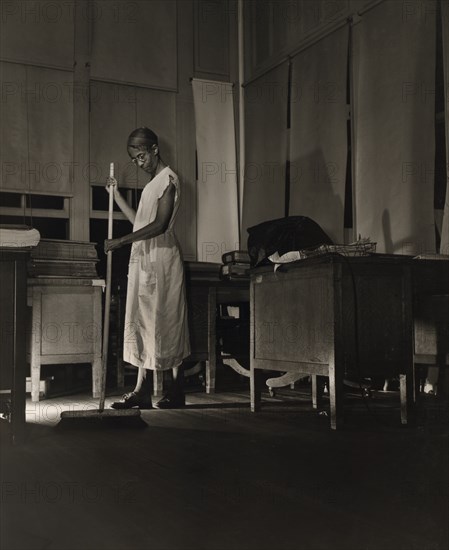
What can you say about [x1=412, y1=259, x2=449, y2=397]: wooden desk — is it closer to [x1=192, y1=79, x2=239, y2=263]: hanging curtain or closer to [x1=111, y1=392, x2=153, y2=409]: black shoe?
[x1=111, y1=392, x2=153, y2=409]: black shoe

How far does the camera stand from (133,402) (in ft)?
12.5

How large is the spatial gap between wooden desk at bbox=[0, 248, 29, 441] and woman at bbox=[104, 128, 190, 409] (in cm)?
93

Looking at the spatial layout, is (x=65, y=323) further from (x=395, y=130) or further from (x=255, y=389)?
(x=395, y=130)

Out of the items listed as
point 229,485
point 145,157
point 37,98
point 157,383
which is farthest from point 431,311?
point 37,98

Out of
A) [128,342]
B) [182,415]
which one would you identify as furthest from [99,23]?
[182,415]

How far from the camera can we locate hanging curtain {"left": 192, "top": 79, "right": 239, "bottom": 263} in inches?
280

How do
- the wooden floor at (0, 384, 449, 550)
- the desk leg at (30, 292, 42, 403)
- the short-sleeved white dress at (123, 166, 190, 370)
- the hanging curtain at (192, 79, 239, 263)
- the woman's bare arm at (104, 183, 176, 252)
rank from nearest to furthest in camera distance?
the wooden floor at (0, 384, 449, 550) → the woman's bare arm at (104, 183, 176, 252) → the short-sleeved white dress at (123, 166, 190, 370) → the desk leg at (30, 292, 42, 403) → the hanging curtain at (192, 79, 239, 263)

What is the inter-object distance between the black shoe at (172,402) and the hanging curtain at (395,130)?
2.04m

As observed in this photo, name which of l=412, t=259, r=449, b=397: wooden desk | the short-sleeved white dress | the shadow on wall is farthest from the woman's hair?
the shadow on wall

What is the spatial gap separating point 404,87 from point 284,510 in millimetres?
3985

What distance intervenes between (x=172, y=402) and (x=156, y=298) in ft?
2.14

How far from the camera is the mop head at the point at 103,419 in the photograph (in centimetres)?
323

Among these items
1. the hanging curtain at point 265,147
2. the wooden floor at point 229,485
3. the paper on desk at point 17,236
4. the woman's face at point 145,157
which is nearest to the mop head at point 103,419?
the wooden floor at point 229,485

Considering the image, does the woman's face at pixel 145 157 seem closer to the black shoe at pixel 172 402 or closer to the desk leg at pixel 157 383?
the black shoe at pixel 172 402
